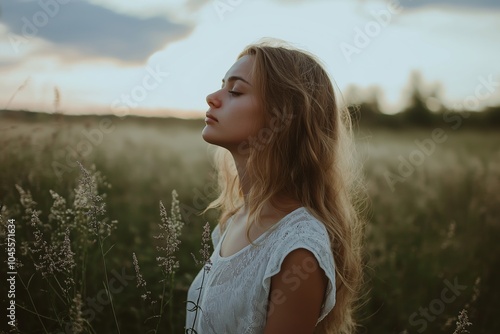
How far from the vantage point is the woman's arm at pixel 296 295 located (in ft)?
5.55

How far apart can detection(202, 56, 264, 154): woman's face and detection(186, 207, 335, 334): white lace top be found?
1.22 feet

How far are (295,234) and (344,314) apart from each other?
0.64m

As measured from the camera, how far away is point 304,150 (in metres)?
2.12

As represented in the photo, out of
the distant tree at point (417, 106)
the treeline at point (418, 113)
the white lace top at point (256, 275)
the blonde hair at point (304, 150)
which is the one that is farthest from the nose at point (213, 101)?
the distant tree at point (417, 106)

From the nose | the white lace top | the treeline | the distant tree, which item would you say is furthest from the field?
the distant tree

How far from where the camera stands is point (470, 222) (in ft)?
14.4

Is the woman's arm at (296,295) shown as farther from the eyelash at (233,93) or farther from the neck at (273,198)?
the eyelash at (233,93)

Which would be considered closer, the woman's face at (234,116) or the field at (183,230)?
→ the woman's face at (234,116)

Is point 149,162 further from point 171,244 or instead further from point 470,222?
point 171,244

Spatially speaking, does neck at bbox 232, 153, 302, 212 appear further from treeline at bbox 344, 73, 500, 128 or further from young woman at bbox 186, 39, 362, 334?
treeline at bbox 344, 73, 500, 128

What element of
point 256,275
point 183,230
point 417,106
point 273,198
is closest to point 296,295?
point 256,275

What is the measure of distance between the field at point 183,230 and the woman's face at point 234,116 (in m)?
0.57

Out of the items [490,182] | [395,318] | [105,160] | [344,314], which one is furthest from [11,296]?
[490,182]

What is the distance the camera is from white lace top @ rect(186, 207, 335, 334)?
177cm
